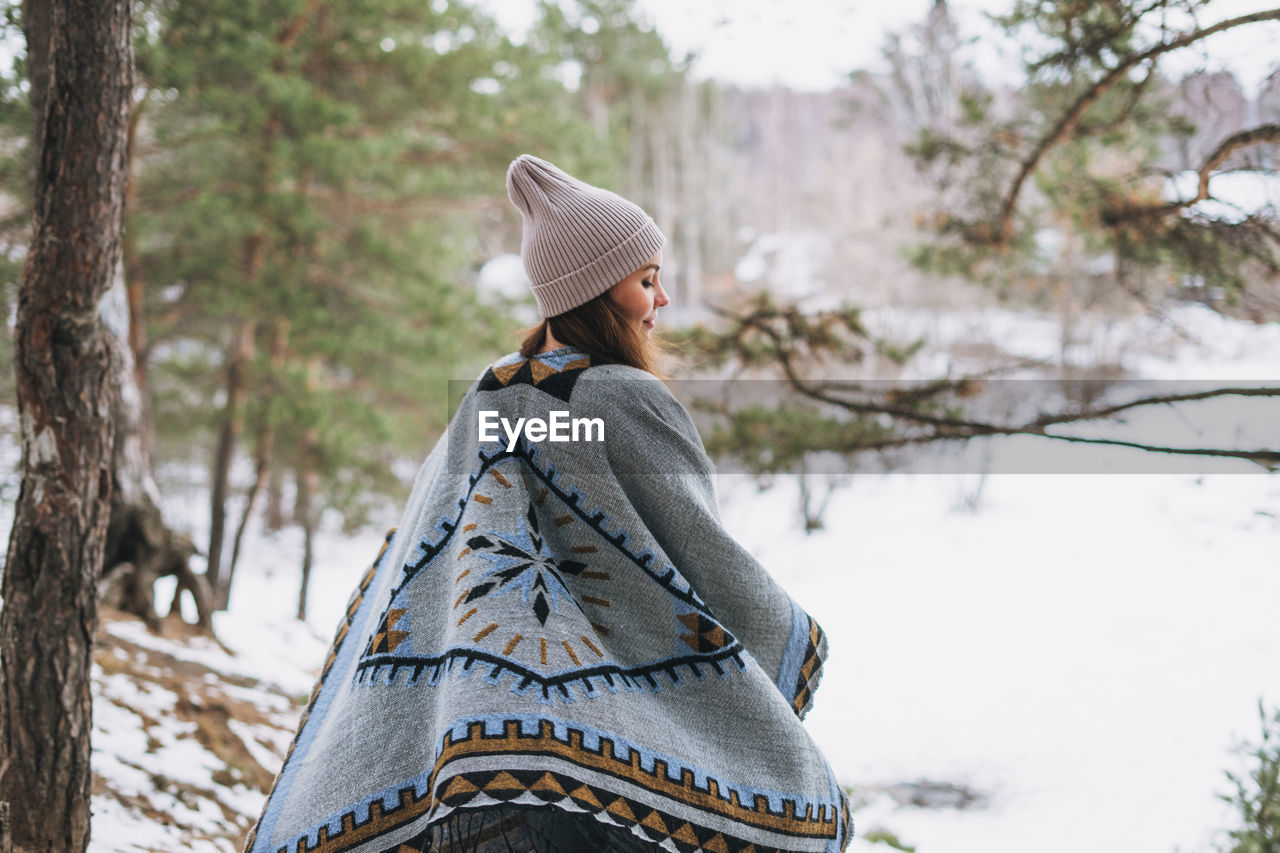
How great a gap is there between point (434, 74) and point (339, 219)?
156 cm

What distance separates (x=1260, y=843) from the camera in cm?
300

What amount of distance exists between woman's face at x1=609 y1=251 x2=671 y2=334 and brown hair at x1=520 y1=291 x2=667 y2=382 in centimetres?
1

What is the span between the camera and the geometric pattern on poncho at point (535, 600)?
153cm

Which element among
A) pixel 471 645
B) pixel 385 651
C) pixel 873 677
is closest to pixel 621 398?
pixel 471 645

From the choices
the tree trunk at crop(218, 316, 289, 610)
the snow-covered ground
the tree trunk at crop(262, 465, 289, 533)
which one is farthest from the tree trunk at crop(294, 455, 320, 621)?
the tree trunk at crop(262, 465, 289, 533)

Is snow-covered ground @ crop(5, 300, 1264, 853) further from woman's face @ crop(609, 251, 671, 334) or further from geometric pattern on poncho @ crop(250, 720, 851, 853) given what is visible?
woman's face @ crop(609, 251, 671, 334)

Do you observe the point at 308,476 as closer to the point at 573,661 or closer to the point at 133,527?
the point at 133,527

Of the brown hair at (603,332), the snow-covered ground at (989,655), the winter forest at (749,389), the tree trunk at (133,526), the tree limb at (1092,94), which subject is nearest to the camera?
the brown hair at (603,332)

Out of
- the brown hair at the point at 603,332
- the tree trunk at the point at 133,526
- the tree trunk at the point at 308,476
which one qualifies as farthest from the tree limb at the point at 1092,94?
the tree trunk at the point at 308,476

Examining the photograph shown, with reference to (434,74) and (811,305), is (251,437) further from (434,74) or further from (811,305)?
(811,305)

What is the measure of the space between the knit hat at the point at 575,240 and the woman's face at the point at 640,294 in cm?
3

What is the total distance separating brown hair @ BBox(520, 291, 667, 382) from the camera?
5.94 ft

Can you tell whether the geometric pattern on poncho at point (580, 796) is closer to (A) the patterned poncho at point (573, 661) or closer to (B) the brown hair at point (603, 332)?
(A) the patterned poncho at point (573, 661)

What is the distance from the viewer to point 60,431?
6.97ft
